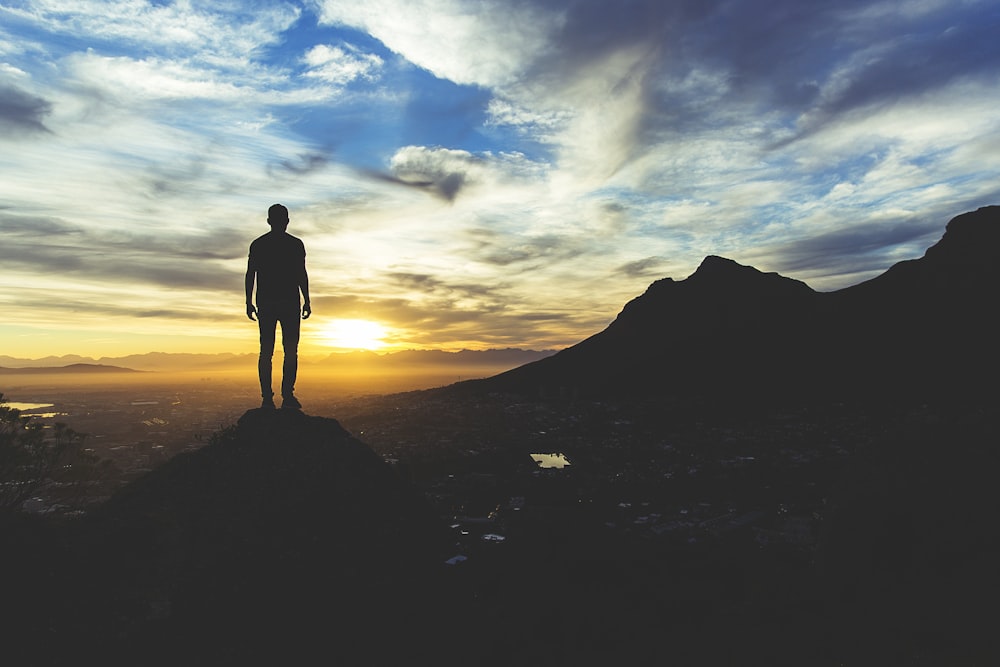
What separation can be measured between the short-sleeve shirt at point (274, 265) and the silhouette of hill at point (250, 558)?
1.77m

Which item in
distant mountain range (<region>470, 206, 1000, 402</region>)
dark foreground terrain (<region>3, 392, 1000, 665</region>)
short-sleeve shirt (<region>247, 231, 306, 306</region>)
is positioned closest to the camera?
dark foreground terrain (<region>3, 392, 1000, 665</region>)

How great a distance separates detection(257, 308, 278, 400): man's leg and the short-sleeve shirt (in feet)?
0.64

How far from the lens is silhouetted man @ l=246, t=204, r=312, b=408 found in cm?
752

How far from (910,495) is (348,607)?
21.3ft

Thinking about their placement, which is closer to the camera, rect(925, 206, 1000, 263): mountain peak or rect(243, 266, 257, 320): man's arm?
rect(243, 266, 257, 320): man's arm

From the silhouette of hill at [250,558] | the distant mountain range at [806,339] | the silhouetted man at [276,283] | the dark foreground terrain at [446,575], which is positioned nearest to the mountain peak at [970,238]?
the distant mountain range at [806,339]

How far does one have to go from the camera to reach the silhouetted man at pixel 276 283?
24.7ft

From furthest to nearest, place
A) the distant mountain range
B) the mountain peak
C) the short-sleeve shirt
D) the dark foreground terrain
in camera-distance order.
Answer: the mountain peak
the distant mountain range
the short-sleeve shirt
the dark foreground terrain

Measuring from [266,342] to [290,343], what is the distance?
0.33 metres

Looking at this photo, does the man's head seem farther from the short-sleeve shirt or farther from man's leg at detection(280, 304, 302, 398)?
man's leg at detection(280, 304, 302, 398)

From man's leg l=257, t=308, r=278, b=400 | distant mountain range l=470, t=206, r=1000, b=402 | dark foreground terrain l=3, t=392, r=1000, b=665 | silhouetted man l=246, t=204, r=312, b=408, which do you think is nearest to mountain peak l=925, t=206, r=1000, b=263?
distant mountain range l=470, t=206, r=1000, b=402

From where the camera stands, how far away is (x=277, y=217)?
7551 millimetres

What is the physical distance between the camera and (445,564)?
789 cm

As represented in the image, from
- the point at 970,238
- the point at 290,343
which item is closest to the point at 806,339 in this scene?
the point at 970,238
